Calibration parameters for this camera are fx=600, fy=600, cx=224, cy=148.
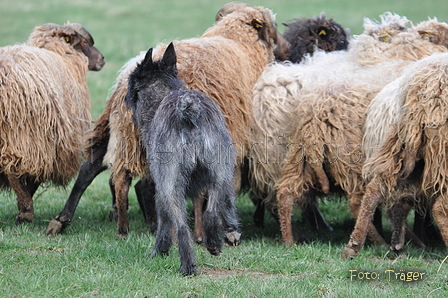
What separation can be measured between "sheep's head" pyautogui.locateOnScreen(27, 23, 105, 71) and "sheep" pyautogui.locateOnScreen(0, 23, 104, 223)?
0.84 feet

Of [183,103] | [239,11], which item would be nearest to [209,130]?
[183,103]

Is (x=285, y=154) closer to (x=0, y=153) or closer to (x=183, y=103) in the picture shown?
(x=183, y=103)

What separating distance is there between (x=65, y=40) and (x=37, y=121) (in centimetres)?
190

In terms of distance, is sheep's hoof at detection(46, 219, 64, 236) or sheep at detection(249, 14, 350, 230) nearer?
sheep's hoof at detection(46, 219, 64, 236)

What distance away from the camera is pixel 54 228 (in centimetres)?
645

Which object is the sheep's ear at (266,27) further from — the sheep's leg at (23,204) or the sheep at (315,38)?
the sheep's leg at (23,204)

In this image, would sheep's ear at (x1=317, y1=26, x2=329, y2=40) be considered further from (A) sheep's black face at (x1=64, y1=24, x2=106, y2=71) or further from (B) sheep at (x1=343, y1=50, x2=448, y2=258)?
(A) sheep's black face at (x1=64, y1=24, x2=106, y2=71)

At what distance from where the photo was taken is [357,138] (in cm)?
645

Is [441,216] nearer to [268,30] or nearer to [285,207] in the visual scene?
[285,207]

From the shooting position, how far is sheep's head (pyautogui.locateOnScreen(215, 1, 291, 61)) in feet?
25.5

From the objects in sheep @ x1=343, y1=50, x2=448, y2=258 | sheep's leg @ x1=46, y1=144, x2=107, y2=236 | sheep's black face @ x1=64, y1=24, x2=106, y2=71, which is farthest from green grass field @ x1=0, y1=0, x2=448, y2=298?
sheep's black face @ x1=64, y1=24, x2=106, y2=71

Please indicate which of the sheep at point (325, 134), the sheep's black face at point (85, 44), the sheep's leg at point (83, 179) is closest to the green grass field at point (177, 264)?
the sheep's leg at point (83, 179)

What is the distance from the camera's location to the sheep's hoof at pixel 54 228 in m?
6.42

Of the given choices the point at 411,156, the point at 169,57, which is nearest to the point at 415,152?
the point at 411,156
